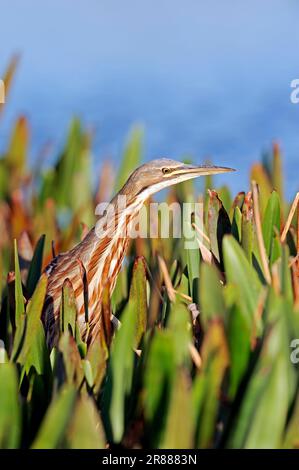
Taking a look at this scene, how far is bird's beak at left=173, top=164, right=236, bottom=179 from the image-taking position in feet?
10.6

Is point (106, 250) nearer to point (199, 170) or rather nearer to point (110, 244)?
point (110, 244)

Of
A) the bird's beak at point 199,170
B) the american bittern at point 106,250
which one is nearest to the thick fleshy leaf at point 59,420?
the american bittern at point 106,250

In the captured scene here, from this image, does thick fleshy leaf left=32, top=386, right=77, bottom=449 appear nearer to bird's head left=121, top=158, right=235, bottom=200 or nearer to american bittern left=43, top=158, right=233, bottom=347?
american bittern left=43, top=158, right=233, bottom=347

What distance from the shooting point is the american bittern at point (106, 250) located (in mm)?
3010

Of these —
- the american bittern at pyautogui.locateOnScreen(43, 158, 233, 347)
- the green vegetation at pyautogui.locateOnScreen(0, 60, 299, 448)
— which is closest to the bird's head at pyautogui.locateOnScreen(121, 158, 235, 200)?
the american bittern at pyautogui.locateOnScreen(43, 158, 233, 347)

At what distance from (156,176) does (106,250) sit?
35 cm

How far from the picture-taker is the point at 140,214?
345cm

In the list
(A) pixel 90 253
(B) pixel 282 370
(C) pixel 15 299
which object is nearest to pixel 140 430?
(B) pixel 282 370

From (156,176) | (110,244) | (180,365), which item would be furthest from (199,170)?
(180,365)

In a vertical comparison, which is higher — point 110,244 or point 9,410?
point 110,244

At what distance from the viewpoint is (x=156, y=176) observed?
3.39m

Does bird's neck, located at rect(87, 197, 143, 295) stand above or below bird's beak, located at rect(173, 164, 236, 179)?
below

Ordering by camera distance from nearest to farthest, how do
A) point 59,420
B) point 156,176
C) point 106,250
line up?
1. point 59,420
2. point 106,250
3. point 156,176
